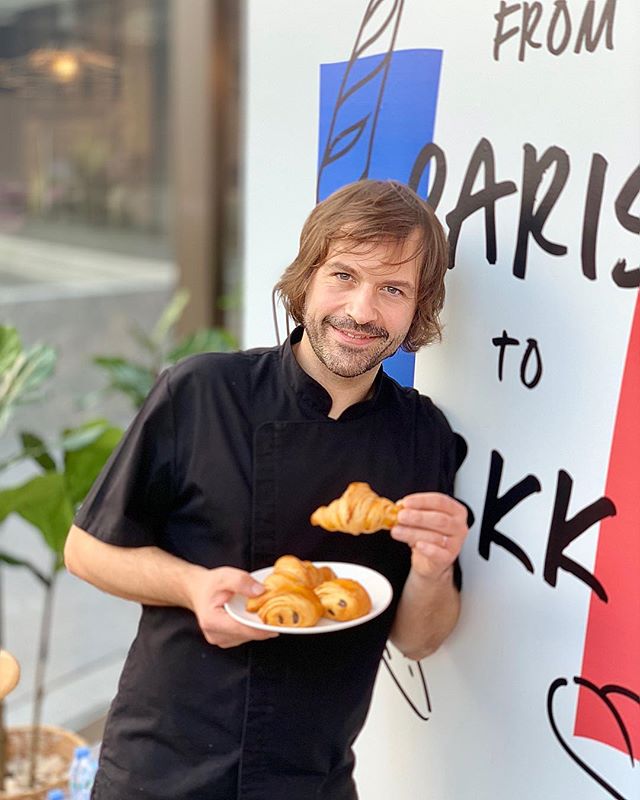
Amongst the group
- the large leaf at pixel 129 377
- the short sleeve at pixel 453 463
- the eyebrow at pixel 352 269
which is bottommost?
the large leaf at pixel 129 377

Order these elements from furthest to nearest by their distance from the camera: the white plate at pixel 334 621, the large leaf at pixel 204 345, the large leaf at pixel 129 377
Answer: the large leaf at pixel 204 345, the large leaf at pixel 129 377, the white plate at pixel 334 621

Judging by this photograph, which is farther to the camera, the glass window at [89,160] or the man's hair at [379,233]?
the glass window at [89,160]

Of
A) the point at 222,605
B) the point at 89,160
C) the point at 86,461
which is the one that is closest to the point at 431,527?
the point at 222,605

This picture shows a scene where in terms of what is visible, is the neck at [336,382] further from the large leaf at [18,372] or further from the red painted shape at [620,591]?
the large leaf at [18,372]

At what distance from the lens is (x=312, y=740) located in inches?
44.5

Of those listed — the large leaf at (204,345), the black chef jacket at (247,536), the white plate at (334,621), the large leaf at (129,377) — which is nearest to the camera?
the white plate at (334,621)

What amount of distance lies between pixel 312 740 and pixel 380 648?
13 cm

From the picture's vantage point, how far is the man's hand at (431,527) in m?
1.01

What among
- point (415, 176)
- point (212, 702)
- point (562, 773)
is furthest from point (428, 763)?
point (415, 176)

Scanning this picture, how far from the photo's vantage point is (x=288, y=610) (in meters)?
0.97

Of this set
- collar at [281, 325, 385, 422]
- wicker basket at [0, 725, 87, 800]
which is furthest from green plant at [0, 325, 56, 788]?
collar at [281, 325, 385, 422]

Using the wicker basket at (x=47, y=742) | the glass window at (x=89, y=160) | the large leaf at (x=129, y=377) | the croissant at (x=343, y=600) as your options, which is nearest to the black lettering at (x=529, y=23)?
the croissant at (x=343, y=600)

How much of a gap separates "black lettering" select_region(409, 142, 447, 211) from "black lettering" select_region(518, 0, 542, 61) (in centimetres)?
14

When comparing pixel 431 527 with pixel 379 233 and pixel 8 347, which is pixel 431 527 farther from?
pixel 8 347
